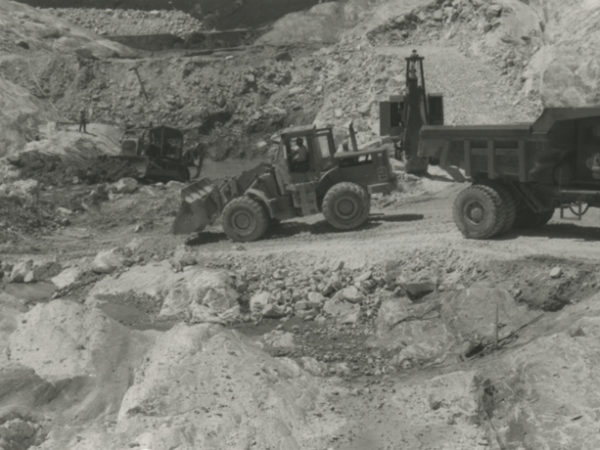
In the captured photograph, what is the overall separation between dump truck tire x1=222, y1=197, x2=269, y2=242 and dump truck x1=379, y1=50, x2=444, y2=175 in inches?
202

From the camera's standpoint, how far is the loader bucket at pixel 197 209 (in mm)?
18500

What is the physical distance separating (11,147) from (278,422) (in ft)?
70.1

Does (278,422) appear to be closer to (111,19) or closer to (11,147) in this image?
(11,147)

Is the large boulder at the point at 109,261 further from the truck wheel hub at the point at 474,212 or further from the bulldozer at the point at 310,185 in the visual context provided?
the truck wheel hub at the point at 474,212

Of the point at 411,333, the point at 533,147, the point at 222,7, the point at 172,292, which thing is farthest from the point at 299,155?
the point at 222,7

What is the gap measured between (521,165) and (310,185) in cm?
427

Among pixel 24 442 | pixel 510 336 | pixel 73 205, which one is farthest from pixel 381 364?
pixel 73 205

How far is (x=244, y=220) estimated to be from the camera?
1808 centimetres

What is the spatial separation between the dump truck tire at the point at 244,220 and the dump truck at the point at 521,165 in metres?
3.36

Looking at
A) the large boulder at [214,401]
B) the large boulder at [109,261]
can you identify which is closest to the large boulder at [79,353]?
the large boulder at [214,401]

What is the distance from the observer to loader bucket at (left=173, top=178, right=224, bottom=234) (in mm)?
18500

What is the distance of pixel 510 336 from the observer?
12.6m

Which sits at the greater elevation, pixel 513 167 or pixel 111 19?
pixel 111 19

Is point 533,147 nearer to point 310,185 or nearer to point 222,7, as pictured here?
point 310,185
